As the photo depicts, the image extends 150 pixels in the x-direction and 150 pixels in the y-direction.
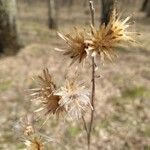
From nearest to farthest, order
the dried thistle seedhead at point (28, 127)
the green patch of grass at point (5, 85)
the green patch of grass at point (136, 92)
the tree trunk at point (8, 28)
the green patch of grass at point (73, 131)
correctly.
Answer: the dried thistle seedhead at point (28, 127), the green patch of grass at point (73, 131), the green patch of grass at point (136, 92), the green patch of grass at point (5, 85), the tree trunk at point (8, 28)

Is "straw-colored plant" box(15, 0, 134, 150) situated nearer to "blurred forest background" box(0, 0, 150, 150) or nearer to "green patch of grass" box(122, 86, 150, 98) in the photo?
"blurred forest background" box(0, 0, 150, 150)

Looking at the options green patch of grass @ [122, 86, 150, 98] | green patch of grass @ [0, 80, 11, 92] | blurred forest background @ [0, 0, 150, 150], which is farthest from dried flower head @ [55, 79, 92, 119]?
green patch of grass @ [0, 80, 11, 92]

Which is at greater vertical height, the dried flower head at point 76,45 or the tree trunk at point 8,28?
the dried flower head at point 76,45

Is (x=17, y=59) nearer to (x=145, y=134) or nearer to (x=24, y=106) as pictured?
(x=24, y=106)

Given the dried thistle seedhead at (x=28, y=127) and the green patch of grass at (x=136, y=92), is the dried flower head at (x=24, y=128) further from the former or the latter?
the green patch of grass at (x=136, y=92)

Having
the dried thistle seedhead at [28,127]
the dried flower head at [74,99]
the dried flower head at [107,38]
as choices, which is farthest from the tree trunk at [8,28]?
the dried flower head at [107,38]

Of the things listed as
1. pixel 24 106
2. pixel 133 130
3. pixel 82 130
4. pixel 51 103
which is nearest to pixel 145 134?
pixel 133 130

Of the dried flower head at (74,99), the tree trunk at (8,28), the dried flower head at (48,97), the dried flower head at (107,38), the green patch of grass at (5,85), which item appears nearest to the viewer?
the dried flower head at (107,38)
